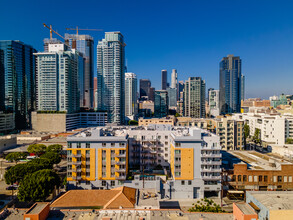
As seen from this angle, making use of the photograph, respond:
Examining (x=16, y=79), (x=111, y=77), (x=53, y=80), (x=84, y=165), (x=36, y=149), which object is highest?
(x=111, y=77)

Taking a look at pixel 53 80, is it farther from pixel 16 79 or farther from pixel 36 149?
pixel 36 149

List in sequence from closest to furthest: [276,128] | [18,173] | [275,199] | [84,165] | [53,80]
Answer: [275,199]
[84,165]
[18,173]
[276,128]
[53,80]

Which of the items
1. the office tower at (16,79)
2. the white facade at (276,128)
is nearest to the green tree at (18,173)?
the white facade at (276,128)

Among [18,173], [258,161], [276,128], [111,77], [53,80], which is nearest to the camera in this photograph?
[18,173]

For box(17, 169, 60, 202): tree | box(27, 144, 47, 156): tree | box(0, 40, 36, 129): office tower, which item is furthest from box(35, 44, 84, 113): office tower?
box(17, 169, 60, 202): tree

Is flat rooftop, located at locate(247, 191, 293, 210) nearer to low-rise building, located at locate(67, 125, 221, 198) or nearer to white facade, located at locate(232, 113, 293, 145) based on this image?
low-rise building, located at locate(67, 125, 221, 198)

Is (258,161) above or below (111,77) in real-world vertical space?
below

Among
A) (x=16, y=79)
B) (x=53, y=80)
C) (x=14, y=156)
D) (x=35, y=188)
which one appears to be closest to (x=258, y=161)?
(x=35, y=188)
